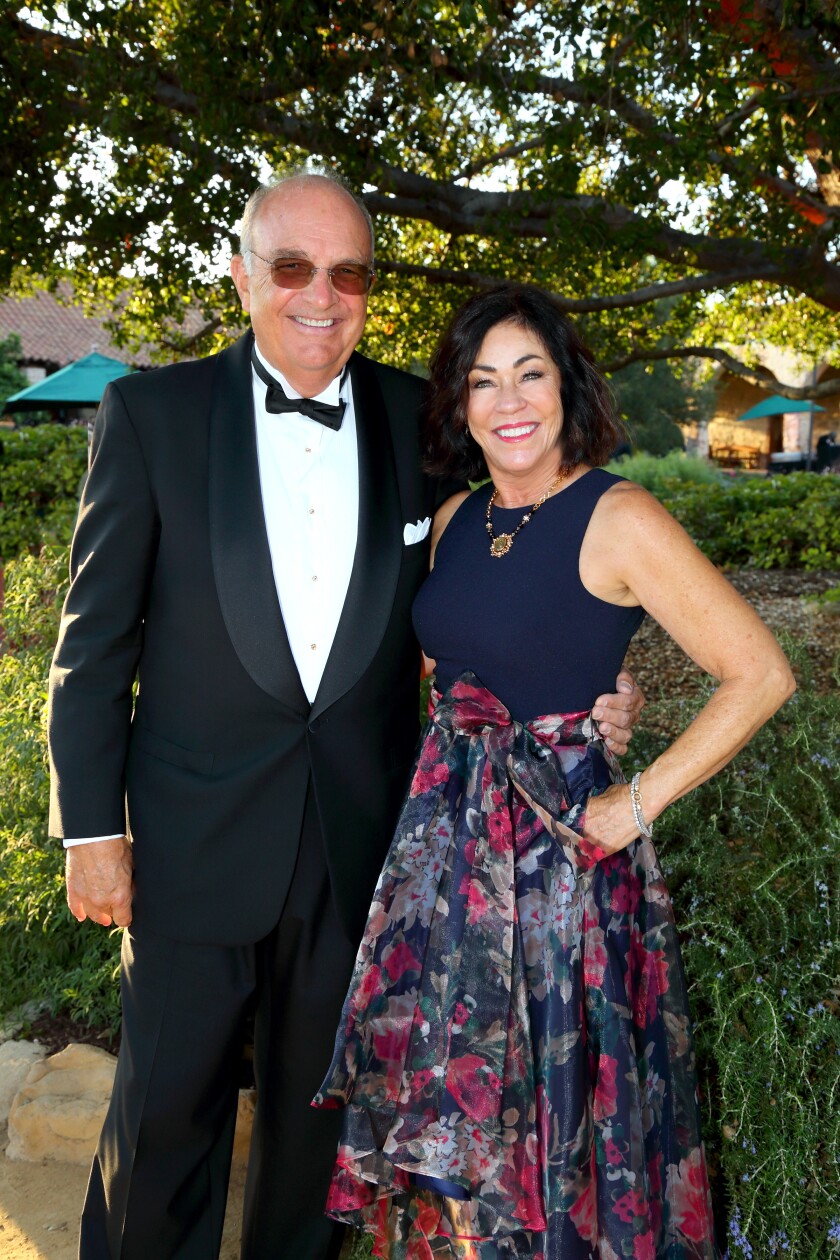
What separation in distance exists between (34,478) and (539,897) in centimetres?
962

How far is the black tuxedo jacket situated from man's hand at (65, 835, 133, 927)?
42mm

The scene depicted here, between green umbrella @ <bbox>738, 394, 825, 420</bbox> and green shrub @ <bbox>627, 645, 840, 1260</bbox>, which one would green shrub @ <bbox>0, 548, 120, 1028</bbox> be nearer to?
green shrub @ <bbox>627, 645, 840, 1260</bbox>

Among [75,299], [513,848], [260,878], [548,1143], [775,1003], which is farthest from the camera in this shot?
[75,299]

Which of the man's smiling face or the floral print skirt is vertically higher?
the man's smiling face

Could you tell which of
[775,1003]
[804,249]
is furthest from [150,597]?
[804,249]

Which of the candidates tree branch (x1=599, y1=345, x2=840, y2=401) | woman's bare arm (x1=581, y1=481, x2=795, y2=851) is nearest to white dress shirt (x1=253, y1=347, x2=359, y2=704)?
woman's bare arm (x1=581, y1=481, x2=795, y2=851)

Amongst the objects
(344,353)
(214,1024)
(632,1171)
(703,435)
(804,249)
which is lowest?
(632,1171)

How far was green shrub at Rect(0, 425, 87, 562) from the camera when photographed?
9.90 meters

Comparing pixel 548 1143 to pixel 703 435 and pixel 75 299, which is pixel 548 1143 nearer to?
pixel 75 299

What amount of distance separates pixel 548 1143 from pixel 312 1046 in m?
Answer: 0.67

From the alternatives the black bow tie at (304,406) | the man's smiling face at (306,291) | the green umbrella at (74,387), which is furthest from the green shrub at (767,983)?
the green umbrella at (74,387)

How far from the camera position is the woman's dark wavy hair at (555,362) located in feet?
7.90

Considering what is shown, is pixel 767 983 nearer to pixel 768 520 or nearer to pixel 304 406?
pixel 304 406

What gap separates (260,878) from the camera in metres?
2.30
